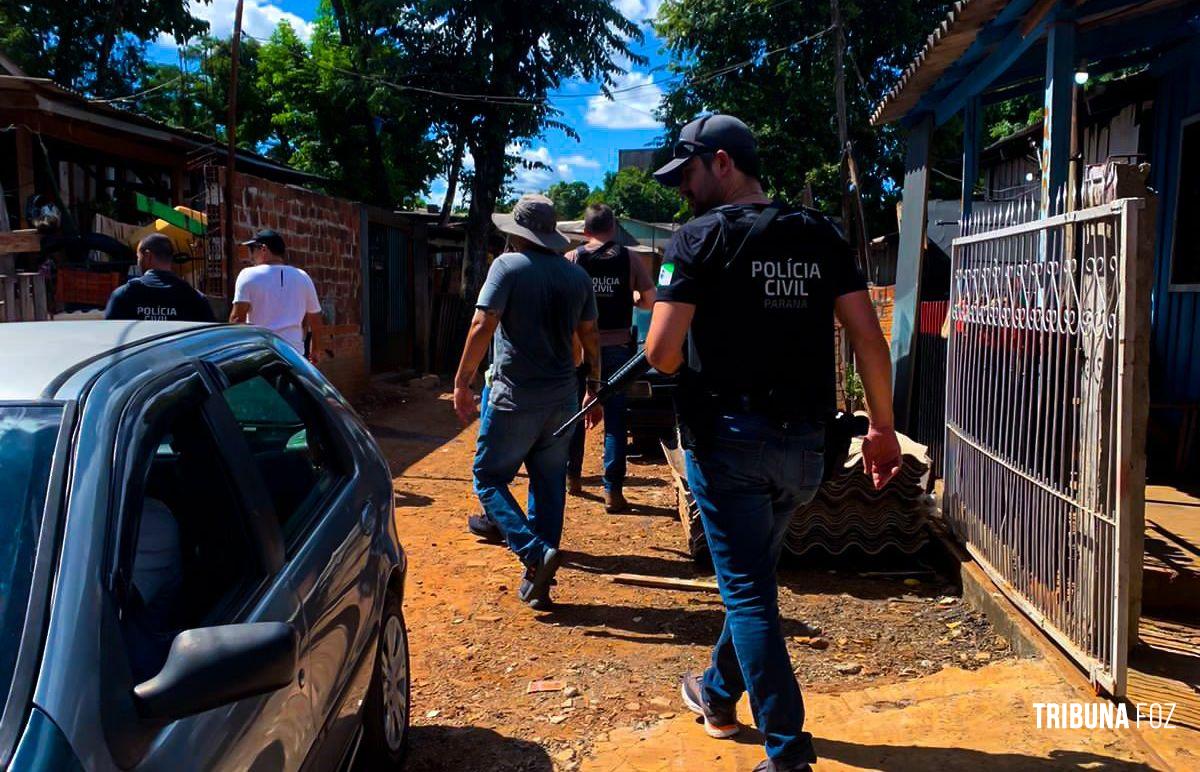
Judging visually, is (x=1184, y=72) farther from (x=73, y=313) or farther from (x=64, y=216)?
(x=64, y=216)

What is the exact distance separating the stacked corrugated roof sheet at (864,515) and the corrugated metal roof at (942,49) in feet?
9.09

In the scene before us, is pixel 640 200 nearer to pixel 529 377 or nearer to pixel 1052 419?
pixel 529 377

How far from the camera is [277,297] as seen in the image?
6.44 m

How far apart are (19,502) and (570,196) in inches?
2742

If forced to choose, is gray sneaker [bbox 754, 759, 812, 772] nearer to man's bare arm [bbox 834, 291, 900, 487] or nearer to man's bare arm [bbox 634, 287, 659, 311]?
man's bare arm [bbox 834, 291, 900, 487]

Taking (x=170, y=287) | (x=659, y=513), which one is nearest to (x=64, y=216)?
(x=170, y=287)

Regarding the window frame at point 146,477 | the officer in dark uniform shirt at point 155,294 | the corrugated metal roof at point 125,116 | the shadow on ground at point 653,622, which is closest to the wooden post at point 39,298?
the officer in dark uniform shirt at point 155,294

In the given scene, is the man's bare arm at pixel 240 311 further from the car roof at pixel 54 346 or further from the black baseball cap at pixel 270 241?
the car roof at pixel 54 346

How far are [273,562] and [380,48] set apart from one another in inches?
716

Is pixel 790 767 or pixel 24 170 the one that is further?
pixel 24 170

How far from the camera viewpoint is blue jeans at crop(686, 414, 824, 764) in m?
2.70

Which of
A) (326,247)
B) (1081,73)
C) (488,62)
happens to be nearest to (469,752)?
(1081,73)

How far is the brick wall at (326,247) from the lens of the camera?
9.50 m

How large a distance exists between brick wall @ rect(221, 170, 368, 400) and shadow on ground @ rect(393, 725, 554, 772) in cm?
706
